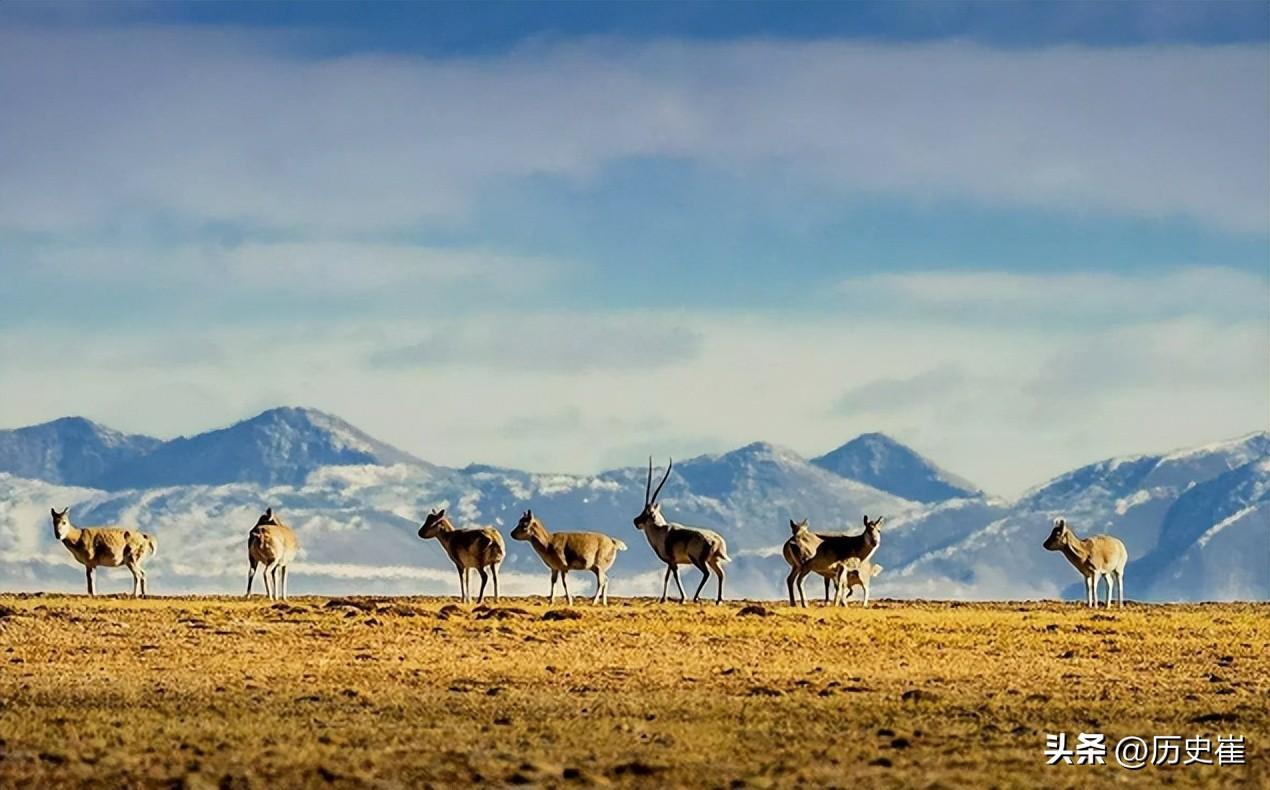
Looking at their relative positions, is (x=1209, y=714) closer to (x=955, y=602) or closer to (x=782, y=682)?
(x=782, y=682)

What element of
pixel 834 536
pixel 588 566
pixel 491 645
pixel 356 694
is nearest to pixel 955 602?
pixel 834 536

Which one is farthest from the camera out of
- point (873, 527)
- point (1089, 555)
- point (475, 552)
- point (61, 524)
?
point (1089, 555)

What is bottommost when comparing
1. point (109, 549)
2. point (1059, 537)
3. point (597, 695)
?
point (597, 695)

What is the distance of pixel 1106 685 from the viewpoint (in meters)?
35.2

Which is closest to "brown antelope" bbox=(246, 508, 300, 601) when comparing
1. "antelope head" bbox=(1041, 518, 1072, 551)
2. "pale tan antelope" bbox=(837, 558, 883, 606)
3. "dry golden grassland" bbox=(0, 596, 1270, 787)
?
"dry golden grassland" bbox=(0, 596, 1270, 787)

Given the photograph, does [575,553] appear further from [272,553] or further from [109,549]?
[109,549]

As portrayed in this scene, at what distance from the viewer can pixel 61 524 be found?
198 ft

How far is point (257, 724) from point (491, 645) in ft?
37.7

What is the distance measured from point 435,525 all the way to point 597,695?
1009 inches

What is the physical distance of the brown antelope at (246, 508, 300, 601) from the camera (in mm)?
56250

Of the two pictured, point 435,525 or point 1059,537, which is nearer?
point 435,525

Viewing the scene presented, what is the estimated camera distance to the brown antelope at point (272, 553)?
56.2 metres

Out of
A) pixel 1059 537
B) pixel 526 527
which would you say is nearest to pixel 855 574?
pixel 526 527

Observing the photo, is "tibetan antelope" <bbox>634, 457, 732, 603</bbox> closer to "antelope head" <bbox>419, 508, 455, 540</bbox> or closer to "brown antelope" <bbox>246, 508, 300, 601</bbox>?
"antelope head" <bbox>419, 508, 455, 540</bbox>
